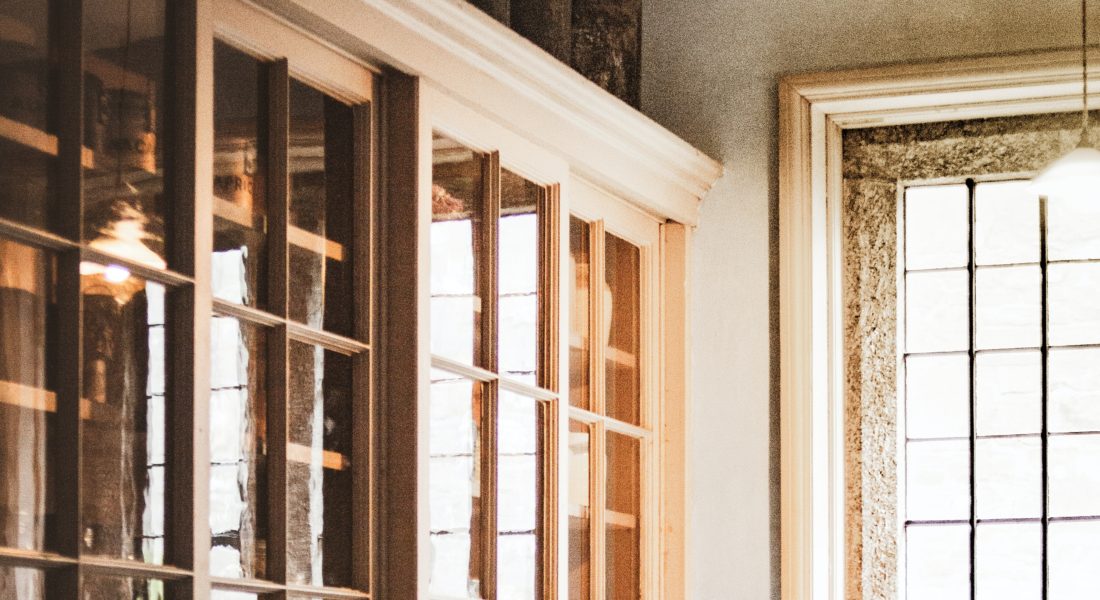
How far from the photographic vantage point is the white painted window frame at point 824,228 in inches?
168

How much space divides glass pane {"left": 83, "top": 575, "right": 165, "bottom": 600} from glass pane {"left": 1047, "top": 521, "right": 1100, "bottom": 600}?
9.10ft

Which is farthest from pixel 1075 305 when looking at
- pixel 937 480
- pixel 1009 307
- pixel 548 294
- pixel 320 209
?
pixel 320 209

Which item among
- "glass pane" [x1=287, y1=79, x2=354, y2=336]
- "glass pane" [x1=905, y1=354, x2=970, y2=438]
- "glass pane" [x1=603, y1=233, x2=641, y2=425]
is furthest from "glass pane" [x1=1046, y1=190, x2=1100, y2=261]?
"glass pane" [x1=287, y1=79, x2=354, y2=336]

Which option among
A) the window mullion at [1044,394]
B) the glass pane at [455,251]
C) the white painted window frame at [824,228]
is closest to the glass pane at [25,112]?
the glass pane at [455,251]

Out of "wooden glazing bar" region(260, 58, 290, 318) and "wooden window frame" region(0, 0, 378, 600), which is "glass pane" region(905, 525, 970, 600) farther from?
"wooden glazing bar" region(260, 58, 290, 318)

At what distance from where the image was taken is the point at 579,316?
390cm

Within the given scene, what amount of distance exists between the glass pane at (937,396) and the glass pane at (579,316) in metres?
1.09

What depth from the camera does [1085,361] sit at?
4324mm

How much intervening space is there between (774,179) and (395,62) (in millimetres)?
1760

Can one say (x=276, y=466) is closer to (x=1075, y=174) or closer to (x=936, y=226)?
(x=1075, y=174)

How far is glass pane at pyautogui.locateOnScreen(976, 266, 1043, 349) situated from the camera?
173 inches

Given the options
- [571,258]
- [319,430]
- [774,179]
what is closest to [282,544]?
[319,430]

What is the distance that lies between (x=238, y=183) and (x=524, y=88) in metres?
1.01

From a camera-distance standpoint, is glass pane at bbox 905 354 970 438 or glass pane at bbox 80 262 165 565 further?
glass pane at bbox 905 354 970 438
